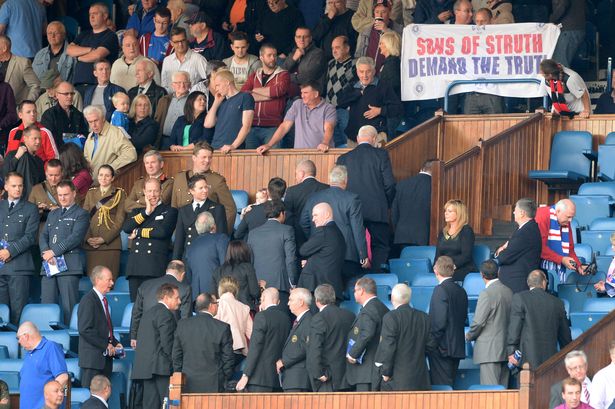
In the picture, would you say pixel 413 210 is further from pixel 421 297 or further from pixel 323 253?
pixel 323 253

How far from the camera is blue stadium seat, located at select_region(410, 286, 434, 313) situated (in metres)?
15.3

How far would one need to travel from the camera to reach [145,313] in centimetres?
1437

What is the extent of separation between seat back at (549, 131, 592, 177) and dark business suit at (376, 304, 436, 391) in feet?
15.6

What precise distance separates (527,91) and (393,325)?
586cm

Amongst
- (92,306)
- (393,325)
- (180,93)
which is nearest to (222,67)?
Answer: (180,93)

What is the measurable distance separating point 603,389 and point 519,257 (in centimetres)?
178

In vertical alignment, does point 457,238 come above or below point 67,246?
above

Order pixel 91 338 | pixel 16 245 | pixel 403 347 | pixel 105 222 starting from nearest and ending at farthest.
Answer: pixel 403 347, pixel 91 338, pixel 16 245, pixel 105 222

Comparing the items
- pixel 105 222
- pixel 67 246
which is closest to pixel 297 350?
pixel 67 246

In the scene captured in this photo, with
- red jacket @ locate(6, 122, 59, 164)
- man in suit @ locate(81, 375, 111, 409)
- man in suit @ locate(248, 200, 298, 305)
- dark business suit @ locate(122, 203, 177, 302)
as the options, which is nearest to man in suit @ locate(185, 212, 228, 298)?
man in suit @ locate(248, 200, 298, 305)

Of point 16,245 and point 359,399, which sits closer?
point 359,399

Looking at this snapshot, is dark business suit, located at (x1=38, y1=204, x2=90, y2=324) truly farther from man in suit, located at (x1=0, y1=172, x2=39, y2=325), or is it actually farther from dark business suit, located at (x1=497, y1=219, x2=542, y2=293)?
dark business suit, located at (x1=497, y1=219, x2=542, y2=293)

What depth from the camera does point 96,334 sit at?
14.7m

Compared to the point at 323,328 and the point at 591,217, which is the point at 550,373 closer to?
the point at 323,328
